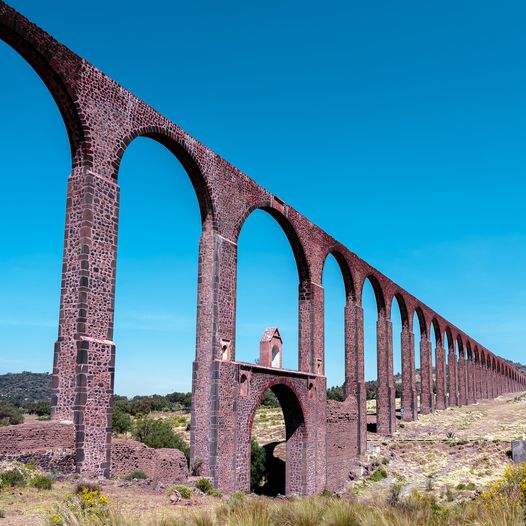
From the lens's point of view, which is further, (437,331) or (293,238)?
(437,331)

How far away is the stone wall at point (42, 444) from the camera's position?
1223 centimetres

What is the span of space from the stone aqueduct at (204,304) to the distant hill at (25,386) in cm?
4468

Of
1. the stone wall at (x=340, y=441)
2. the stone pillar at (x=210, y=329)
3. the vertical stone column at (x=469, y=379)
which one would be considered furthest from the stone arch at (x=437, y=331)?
the stone pillar at (x=210, y=329)

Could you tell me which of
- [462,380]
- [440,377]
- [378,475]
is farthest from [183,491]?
[462,380]

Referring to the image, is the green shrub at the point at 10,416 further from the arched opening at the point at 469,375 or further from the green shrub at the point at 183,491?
the arched opening at the point at 469,375

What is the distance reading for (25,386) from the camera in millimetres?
73688

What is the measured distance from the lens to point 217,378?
1862 centimetres

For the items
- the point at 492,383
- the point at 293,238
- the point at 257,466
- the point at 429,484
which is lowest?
the point at 429,484

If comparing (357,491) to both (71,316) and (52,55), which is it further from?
(52,55)

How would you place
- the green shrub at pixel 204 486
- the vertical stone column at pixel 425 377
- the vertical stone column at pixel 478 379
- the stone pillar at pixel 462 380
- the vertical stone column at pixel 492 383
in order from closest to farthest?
the green shrub at pixel 204 486 → the vertical stone column at pixel 425 377 → the stone pillar at pixel 462 380 → the vertical stone column at pixel 478 379 → the vertical stone column at pixel 492 383

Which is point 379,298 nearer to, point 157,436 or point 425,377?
point 425,377

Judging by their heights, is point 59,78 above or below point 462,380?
above

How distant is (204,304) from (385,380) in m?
18.3

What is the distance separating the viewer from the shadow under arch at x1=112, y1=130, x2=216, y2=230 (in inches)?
668
